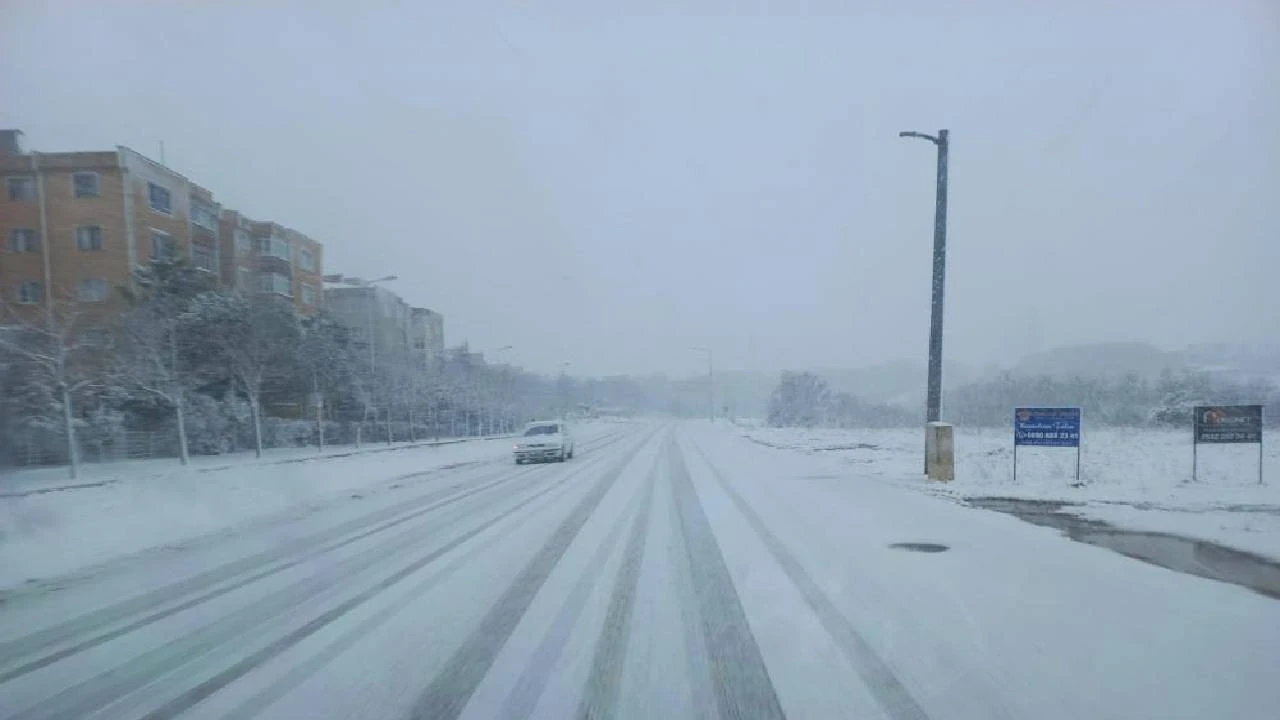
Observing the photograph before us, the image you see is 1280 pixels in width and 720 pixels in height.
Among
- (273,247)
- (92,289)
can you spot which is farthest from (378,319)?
(92,289)

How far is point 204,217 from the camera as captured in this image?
43406 millimetres

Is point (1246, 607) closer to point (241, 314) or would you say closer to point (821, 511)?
point (821, 511)

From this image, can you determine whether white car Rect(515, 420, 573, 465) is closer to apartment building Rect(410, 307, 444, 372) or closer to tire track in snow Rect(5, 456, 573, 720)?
tire track in snow Rect(5, 456, 573, 720)

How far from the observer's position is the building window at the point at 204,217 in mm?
42188

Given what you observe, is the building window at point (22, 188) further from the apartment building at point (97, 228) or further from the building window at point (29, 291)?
the building window at point (29, 291)

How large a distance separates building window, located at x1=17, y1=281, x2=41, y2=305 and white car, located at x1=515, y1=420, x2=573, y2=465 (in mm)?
17761

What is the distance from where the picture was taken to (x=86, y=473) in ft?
86.9

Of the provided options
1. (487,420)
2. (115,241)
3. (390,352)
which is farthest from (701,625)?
(487,420)

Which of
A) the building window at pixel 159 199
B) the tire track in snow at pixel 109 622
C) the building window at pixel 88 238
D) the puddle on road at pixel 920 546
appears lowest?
the tire track in snow at pixel 109 622

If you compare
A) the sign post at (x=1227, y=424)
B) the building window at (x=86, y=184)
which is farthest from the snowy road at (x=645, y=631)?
the building window at (x=86, y=184)

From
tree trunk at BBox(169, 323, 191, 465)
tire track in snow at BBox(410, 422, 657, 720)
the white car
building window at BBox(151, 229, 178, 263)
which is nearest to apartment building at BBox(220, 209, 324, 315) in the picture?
building window at BBox(151, 229, 178, 263)

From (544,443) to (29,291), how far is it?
20077 mm

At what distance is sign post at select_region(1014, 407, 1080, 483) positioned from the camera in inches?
635

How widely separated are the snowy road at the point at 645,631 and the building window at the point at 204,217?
1500 inches
